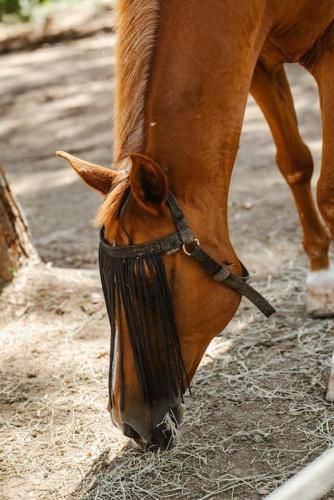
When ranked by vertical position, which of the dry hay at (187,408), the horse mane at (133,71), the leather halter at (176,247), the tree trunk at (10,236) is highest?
the horse mane at (133,71)

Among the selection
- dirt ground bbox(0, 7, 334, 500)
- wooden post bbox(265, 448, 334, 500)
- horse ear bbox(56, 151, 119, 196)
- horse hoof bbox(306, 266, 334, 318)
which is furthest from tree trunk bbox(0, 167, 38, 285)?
wooden post bbox(265, 448, 334, 500)

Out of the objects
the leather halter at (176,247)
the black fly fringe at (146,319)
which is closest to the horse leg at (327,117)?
the leather halter at (176,247)

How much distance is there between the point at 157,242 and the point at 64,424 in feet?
3.46

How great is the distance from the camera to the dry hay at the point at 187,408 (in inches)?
108

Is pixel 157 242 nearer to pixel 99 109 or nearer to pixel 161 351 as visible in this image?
pixel 161 351

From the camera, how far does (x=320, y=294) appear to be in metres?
3.76

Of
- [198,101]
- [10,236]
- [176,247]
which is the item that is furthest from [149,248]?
[10,236]

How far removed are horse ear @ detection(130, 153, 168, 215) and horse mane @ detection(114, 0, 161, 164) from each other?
0.16m

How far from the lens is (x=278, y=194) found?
5.39 metres

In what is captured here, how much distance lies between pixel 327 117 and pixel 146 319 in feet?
3.81

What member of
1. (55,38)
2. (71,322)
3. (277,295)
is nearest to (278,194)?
(277,295)

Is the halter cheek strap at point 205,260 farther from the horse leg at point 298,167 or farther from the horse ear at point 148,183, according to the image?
the horse leg at point 298,167

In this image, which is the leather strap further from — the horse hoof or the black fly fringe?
the horse hoof

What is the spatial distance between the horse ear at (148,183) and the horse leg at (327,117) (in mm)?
934
